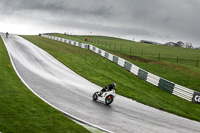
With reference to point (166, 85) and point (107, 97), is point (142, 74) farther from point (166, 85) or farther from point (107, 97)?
point (107, 97)

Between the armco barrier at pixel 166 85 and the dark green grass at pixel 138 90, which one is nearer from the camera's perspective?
the dark green grass at pixel 138 90

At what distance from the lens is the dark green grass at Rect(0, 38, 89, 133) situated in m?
9.05

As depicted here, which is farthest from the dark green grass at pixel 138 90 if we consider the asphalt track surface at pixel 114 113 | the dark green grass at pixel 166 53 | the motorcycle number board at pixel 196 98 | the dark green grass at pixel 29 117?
the dark green grass at pixel 166 53

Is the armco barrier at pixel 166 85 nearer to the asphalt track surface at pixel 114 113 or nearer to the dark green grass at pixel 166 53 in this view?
the asphalt track surface at pixel 114 113

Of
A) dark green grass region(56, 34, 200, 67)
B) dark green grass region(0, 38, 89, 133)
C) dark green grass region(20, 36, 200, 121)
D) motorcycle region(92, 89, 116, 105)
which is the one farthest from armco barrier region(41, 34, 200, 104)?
dark green grass region(0, 38, 89, 133)

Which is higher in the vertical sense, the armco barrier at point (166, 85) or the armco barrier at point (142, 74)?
the armco barrier at point (142, 74)

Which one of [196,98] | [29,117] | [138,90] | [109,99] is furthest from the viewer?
[138,90]

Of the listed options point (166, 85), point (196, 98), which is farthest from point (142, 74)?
point (196, 98)

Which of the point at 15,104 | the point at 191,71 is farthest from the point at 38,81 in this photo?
the point at 191,71

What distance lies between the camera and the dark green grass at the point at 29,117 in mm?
9047

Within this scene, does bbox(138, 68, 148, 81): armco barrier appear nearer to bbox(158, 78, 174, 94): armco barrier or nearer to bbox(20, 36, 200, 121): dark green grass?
bbox(20, 36, 200, 121): dark green grass

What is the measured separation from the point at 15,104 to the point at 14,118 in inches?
78.8

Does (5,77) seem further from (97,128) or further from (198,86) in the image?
(198,86)

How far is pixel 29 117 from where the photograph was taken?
10.2m
